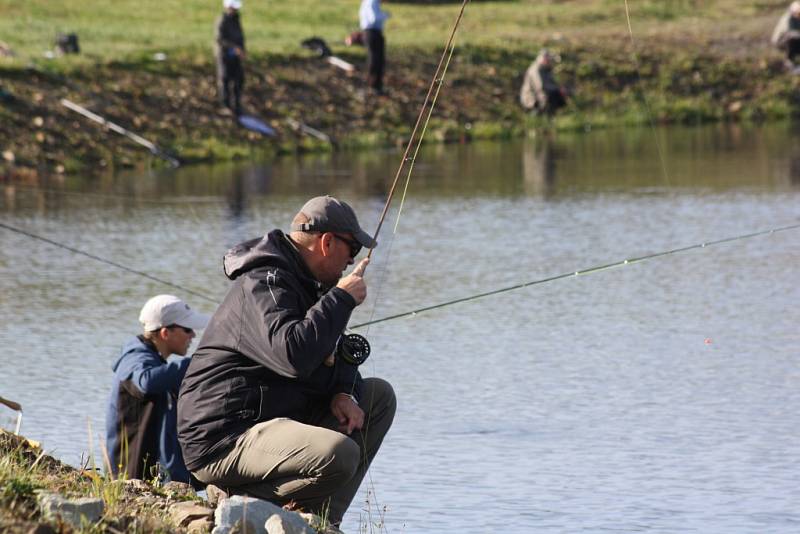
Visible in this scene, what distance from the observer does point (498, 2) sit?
45.3 m

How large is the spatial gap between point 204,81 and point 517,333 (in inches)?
627

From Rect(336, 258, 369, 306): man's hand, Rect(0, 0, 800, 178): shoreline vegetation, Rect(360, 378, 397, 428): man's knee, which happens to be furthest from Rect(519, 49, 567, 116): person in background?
Rect(336, 258, 369, 306): man's hand

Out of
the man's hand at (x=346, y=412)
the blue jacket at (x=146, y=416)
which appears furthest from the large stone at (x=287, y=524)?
the blue jacket at (x=146, y=416)

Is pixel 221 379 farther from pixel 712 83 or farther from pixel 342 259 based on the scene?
pixel 712 83

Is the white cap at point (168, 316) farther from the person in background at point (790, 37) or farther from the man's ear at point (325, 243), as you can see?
the person in background at point (790, 37)

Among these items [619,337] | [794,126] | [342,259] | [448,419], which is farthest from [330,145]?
[342,259]

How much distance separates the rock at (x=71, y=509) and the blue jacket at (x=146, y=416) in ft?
5.59

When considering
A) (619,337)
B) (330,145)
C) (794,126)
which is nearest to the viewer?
(619,337)

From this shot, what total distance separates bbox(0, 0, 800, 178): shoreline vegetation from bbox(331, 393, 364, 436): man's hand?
15.0 m

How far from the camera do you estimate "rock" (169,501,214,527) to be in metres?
5.55

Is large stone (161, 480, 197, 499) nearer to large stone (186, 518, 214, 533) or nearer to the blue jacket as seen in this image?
the blue jacket

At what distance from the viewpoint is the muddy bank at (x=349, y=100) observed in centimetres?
2234

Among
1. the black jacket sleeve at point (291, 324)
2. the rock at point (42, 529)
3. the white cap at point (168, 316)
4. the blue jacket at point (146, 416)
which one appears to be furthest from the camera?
the white cap at point (168, 316)

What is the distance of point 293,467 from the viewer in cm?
602
